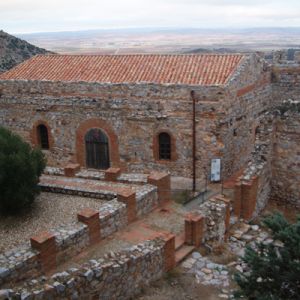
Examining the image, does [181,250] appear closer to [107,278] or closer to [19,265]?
[107,278]

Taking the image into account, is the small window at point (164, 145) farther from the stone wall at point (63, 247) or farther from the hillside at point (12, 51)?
the hillside at point (12, 51)

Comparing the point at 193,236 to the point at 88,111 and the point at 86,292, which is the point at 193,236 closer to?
the point at 86,292

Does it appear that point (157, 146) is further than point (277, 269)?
Yes

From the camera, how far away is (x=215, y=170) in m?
18.8

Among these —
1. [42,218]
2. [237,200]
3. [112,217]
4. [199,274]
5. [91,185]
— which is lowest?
[199,274]

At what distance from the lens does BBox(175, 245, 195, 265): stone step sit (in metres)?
12.5

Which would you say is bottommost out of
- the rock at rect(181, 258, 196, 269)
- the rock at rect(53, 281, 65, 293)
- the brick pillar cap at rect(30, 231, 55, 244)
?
the rock at rect(181, 258, 196, 269)

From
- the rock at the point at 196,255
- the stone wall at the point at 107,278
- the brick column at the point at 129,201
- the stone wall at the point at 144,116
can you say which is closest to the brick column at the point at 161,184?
the brick column at the point at 129,201

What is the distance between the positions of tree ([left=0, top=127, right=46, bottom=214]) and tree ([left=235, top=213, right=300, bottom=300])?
790cm

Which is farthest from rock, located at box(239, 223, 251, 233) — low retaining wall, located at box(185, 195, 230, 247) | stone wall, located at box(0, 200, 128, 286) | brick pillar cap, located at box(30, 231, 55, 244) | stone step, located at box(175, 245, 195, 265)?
brick pillar cap, located at box(30, 231, 55, 244)

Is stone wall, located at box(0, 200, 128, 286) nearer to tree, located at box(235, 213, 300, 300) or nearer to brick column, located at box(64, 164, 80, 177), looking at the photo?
brick column, located at box(64, 164, 80, 177)

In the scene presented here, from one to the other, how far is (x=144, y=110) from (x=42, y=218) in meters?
7.72

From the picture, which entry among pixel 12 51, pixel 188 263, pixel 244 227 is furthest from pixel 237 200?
pixel 12 51

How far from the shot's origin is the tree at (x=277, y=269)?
8070mm
